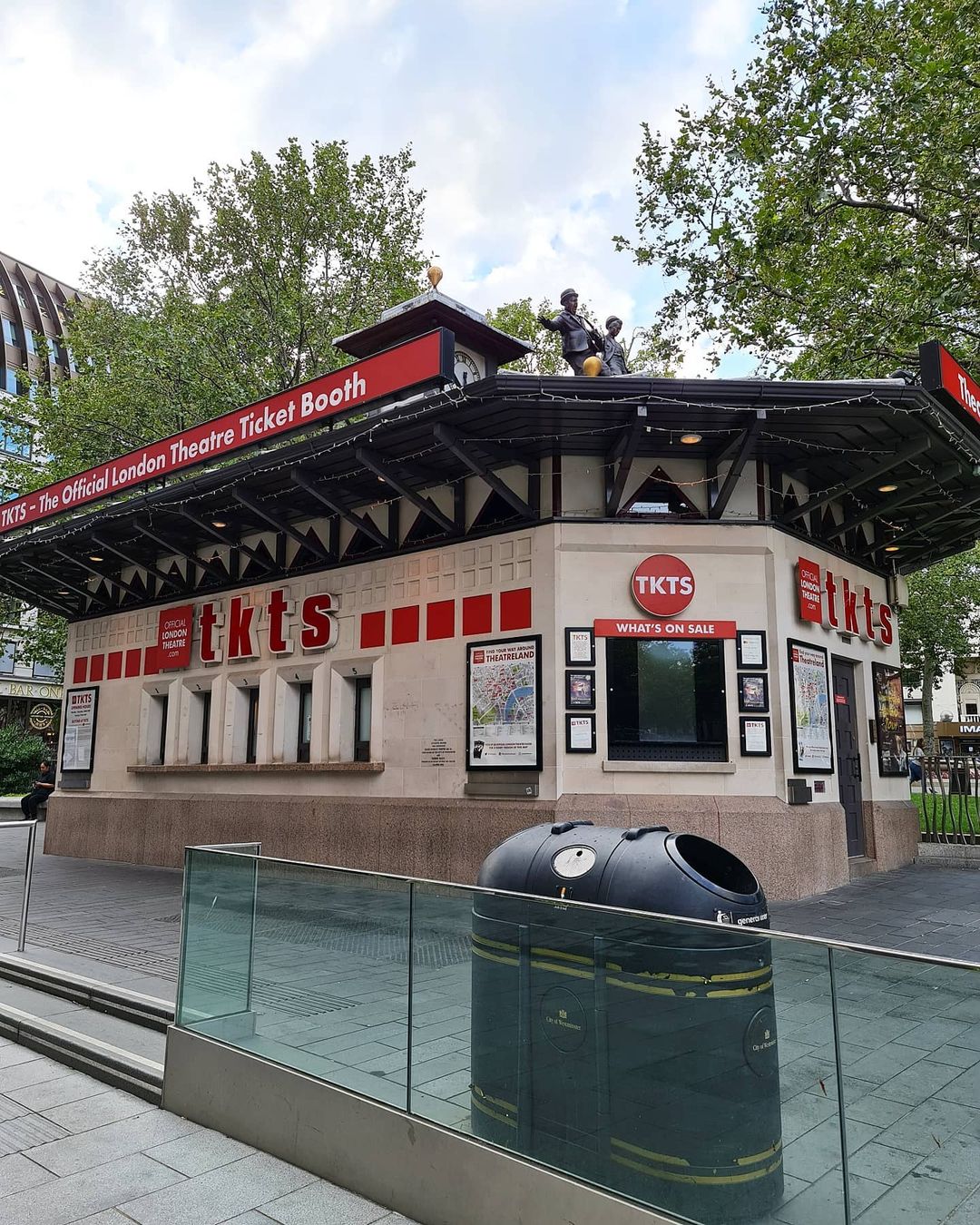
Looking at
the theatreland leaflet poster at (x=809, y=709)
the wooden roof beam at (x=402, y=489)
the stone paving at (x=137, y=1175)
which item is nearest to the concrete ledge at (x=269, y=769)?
the wooden roof beam at (x=402, y=489)

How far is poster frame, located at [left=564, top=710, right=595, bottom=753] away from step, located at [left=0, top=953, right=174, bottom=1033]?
5350 mm

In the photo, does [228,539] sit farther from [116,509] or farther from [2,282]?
[2,282]

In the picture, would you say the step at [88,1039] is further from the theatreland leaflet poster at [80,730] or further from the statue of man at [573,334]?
the theatreland leaflet poster at [80,730]

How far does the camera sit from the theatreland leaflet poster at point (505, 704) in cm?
1070

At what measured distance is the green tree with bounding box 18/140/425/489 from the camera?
75.2ft

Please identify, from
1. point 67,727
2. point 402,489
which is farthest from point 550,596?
point 67,727

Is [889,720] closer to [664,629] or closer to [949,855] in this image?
[949,855]

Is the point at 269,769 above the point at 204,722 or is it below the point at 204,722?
below

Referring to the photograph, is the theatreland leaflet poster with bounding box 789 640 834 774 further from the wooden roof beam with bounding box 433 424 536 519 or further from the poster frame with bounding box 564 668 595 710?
the wooden roof beam with bounding box 433 424 536 519

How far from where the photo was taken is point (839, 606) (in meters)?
12.3

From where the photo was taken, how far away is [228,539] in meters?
14.5

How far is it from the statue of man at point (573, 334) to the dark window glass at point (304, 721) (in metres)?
6.42

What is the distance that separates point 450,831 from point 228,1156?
22.1 ft

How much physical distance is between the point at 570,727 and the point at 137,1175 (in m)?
6.89
